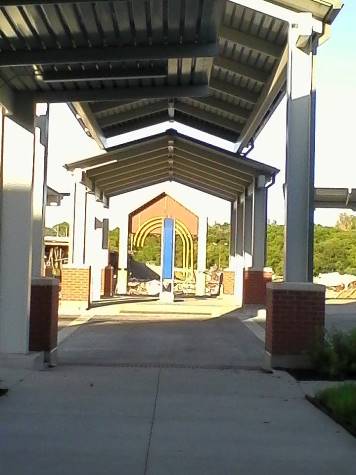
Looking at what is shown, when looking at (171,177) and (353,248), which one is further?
(353,248)

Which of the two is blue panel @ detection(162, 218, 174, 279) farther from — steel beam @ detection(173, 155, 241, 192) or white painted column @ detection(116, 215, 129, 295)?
white painted column @ detection(116, 215, 129, 295)

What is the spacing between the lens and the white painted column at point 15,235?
12.0m

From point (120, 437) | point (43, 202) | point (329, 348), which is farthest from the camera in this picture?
point (43, 202)

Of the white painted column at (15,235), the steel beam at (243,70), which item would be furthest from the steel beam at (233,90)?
the white painted column at (15,235)

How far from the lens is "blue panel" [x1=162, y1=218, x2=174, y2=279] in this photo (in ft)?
98.1

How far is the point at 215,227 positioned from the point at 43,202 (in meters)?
59.0

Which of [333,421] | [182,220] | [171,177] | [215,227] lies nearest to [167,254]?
[171,177]

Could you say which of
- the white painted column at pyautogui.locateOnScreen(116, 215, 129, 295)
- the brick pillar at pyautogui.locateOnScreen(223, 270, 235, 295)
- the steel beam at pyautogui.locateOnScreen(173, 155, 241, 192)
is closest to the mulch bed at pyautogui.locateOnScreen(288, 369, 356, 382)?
the steel beam at pyautogui.locateOnScreen(173, 155, 241, 192)

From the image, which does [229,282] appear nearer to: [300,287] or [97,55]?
[300,287]

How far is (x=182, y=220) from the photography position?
37.5m

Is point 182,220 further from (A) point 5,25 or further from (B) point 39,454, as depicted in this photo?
(B) point 39,454

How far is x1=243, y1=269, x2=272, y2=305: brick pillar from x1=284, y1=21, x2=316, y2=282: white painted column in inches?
518

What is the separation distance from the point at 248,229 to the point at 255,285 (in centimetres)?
234

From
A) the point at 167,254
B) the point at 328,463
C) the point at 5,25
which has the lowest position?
the point at 328,463
